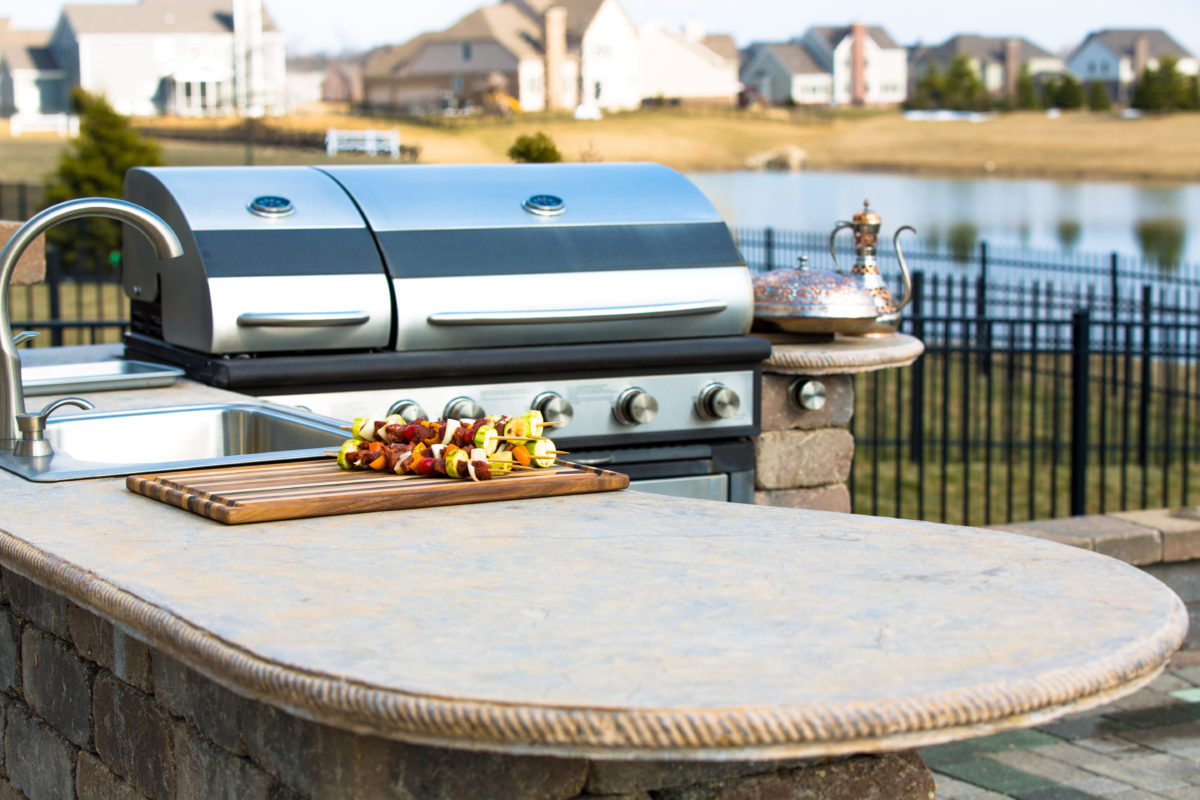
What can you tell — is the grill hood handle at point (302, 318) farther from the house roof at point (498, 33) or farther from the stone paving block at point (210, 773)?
the house roof at point (498, 33)

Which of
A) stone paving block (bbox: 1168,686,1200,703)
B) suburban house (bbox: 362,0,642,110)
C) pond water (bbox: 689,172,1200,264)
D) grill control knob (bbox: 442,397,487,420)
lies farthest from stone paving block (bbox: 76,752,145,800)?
suburban house (bbox: 362,0,642,110)

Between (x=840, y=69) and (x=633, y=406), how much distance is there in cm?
8657

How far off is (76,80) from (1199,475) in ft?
161

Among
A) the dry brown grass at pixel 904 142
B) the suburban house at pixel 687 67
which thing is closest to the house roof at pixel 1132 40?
the dry brown grass at pixel 904 142

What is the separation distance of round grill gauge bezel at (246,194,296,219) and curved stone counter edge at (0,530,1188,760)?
275cm

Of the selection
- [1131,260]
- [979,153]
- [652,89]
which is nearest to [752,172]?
[652,89]

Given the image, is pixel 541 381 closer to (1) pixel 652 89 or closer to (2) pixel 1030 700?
(2) pixel 1030 700

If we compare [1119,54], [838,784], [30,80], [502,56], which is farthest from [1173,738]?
[1119,54]

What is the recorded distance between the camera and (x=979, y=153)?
56.7 metres

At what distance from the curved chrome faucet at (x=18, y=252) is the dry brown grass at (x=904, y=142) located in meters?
27.9

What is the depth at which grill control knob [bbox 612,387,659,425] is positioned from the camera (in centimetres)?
459

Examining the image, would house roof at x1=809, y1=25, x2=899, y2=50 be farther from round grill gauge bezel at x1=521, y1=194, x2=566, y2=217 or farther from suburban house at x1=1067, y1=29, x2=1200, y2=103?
round grill gauge bezel at x1=521, y1=194, x2=566, y2=217

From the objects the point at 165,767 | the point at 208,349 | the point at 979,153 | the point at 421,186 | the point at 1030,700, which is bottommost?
the point at 165,767

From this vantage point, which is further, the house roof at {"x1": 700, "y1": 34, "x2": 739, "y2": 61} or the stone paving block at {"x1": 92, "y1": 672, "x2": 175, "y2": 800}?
the house roof at {"x1": 700, "y1": 34, "x2": 739, "y2": 61}
